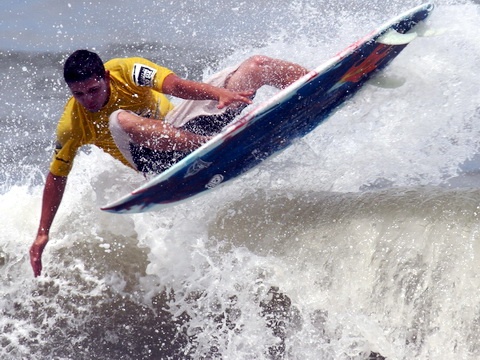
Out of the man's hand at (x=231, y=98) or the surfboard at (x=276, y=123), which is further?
the surfboard at (x=276, y=123)

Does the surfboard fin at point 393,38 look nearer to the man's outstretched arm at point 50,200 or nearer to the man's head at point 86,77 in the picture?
the man's head at point 86,77

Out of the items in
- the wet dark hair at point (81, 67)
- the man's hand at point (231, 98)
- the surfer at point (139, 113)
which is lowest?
the surfer at point (139, 113)

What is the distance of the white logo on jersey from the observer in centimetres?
439

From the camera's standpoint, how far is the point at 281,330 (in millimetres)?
4492

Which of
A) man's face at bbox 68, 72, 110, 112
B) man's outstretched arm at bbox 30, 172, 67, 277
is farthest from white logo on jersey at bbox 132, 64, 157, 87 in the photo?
man's outstretched arm at bbox 30, 172, 67, 277

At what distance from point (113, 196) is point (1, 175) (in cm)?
194

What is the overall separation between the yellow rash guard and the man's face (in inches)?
3.0

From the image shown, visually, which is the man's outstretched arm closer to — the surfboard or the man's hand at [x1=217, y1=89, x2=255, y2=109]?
the surfboard

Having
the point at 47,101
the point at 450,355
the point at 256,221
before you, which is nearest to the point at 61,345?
the point at 256,221

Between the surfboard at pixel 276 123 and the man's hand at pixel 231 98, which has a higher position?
the man's hand at pixel 231 98

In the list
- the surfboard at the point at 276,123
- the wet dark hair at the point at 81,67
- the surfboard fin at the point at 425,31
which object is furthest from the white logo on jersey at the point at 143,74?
the surfboard fin at the point at 425,31

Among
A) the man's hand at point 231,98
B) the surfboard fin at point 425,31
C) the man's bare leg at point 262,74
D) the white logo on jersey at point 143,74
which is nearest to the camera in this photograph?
the man's hand at point 231,98

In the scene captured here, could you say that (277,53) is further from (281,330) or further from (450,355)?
(450,355)

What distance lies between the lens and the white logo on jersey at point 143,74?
173 inches
